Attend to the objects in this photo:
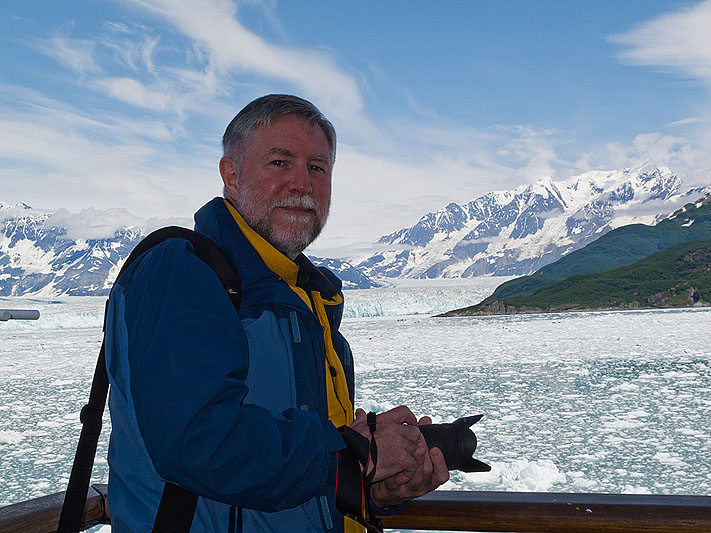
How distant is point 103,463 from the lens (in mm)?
7961

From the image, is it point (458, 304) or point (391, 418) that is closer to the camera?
point (391, 418)

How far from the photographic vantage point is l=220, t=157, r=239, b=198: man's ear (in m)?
1.16

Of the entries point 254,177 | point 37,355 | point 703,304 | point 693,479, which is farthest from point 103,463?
point 703,304

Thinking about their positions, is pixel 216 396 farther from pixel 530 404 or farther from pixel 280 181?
pixel 530 404

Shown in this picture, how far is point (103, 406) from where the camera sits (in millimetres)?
880

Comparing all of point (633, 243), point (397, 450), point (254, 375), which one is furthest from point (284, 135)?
point (633, 243)

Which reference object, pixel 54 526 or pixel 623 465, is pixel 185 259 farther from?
pixel 623 465

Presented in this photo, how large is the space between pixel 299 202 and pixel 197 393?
0.50 metres

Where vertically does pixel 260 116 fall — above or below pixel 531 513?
above

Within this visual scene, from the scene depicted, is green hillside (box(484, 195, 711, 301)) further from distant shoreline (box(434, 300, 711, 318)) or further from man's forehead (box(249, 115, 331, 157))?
man's forehead (box(249, 115, 331, 157))

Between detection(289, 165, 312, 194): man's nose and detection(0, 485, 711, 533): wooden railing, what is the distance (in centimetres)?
74

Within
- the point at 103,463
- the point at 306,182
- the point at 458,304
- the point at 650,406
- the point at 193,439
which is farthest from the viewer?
the point at 458,304

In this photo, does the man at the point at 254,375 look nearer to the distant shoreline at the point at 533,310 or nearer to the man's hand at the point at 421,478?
the man's hand at the point at 421,478

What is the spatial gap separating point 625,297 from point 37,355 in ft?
190
